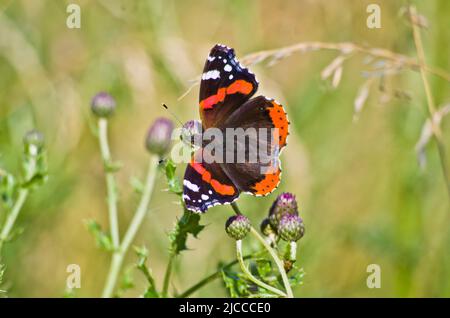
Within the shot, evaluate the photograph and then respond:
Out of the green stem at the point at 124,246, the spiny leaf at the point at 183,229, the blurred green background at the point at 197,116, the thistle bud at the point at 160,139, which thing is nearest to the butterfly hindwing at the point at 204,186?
the spiny leaf at the point at 183,229

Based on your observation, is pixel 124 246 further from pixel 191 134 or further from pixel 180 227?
pixel 191 134

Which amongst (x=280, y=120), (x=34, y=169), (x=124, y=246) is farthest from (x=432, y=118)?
(x=34, y=169)

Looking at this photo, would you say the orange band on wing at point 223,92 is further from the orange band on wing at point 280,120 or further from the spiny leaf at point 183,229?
the spiny leaf at point 183,229

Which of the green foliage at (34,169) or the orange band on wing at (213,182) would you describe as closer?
the orange band on wing at (213,182)

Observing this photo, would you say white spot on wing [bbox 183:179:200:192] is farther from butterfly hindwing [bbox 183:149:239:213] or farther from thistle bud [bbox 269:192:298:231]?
thistle bud [bbox 269:192:298:231]

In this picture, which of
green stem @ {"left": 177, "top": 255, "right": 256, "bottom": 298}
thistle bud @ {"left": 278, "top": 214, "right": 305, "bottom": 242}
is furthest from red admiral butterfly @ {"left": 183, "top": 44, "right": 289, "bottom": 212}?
green stem @ {"left": 177, "top": 255, "right": 256, "bottom": 298}

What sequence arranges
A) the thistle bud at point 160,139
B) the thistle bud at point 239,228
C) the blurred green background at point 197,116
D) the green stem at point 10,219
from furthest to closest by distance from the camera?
the blurred green background at point 197,116
the thistle bud at point 160,139
the green stem at point 10,219
the thistle bud at point 239,228

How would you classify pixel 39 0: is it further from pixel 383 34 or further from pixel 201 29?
pixel 383 34
